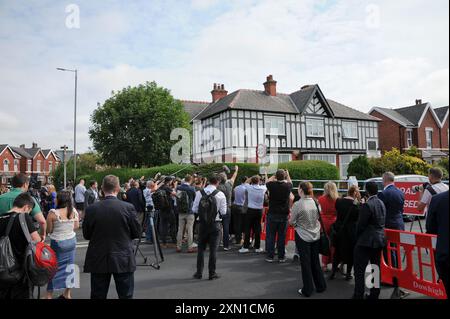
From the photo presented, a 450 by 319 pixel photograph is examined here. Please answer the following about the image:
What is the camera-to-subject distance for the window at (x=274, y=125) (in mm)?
27844

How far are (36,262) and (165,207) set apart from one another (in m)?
5.32

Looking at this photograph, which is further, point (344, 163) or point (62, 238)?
point (344, 163)

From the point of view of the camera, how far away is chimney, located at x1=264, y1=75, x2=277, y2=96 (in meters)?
30.5

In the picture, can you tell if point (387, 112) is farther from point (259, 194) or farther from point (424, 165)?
point (259, 194)

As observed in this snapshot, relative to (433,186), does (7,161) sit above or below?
above

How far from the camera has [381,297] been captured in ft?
17.0

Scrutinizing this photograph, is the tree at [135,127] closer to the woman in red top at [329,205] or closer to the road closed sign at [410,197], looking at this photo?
the road closed sign at [410,197]

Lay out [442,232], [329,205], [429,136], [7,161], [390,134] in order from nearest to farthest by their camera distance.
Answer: [442,232], [329,205], [390,134], [429,136], [7,161]

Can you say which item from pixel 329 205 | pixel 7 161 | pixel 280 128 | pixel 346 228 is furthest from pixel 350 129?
pixel 7 161

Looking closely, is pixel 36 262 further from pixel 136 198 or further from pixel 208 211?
pixel 136 198

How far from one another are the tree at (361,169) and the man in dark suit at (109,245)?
22915mm

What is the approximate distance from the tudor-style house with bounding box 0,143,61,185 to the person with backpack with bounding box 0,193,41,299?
194 feet

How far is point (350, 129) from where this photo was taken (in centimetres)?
3259
